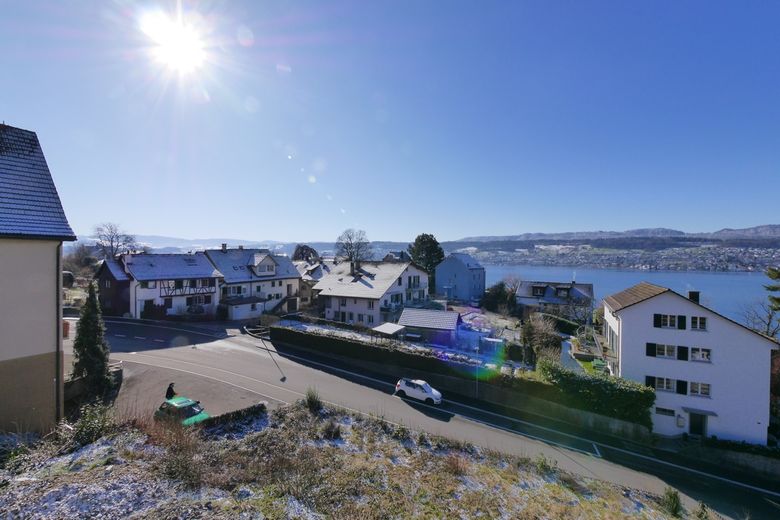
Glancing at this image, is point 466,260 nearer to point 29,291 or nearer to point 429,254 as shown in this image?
point 429,254

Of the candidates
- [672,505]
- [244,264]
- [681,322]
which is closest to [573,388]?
[681,322]

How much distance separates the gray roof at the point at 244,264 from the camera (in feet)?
155

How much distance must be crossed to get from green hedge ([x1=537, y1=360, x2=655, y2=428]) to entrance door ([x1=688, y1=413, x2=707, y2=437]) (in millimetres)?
3970

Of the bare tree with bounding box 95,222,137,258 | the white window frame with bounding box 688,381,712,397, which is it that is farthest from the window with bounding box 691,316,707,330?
the bare tree with bounding box 95,222,137,258

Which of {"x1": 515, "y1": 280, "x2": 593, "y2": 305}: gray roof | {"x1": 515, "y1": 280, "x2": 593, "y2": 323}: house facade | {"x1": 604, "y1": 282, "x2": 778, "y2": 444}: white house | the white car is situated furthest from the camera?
{"x1": 515, "y1": 280, "x2": 593, "y2": 305}: gray roof

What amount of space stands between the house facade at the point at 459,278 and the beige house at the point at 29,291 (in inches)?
2197

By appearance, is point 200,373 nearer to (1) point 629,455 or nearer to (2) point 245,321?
(2) point 245,321

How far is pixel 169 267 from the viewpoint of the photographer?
140ft

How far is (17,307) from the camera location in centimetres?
1199

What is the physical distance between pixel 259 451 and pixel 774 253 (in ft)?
690

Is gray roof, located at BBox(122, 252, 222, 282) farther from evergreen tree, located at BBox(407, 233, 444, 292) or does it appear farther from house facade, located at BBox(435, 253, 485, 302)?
house facade, located at BBox(435, 253, 485, 302)

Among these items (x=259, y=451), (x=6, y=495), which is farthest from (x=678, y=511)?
(x=6, y=495)

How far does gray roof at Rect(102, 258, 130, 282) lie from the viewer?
132ft

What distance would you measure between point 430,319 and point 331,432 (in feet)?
69.2
